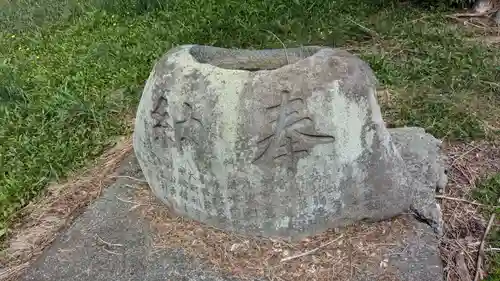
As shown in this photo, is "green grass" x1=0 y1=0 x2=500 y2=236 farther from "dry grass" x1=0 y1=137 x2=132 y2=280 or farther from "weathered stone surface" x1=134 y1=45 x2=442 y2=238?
"weathered stone surface" x1=134 y1=45 x2=442 y2=238

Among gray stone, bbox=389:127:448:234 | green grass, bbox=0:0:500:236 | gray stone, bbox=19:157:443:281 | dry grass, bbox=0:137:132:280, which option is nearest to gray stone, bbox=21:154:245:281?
gray stone, bbox=19:157:443:281

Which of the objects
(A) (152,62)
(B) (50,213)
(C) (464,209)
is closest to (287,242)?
(C) (464,209)

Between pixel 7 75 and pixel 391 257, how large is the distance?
387 cm

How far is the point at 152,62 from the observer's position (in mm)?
5328

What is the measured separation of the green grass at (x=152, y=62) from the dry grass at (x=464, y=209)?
0.52 feet

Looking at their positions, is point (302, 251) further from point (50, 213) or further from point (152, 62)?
point (152, 62)

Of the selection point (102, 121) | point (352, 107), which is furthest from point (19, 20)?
point (352, 107)

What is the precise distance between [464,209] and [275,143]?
139cm

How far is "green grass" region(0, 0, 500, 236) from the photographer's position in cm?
425

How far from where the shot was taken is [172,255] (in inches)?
119

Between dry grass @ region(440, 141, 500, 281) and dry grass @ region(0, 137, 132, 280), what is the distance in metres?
1.97

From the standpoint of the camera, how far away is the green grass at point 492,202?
321 centimetres

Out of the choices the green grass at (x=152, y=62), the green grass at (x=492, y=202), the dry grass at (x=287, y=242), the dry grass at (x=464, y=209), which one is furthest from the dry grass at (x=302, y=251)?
the green grass at (x=152, y=62)

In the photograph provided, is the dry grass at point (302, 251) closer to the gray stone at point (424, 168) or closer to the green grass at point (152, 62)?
the gray stone at point (424, 168)
